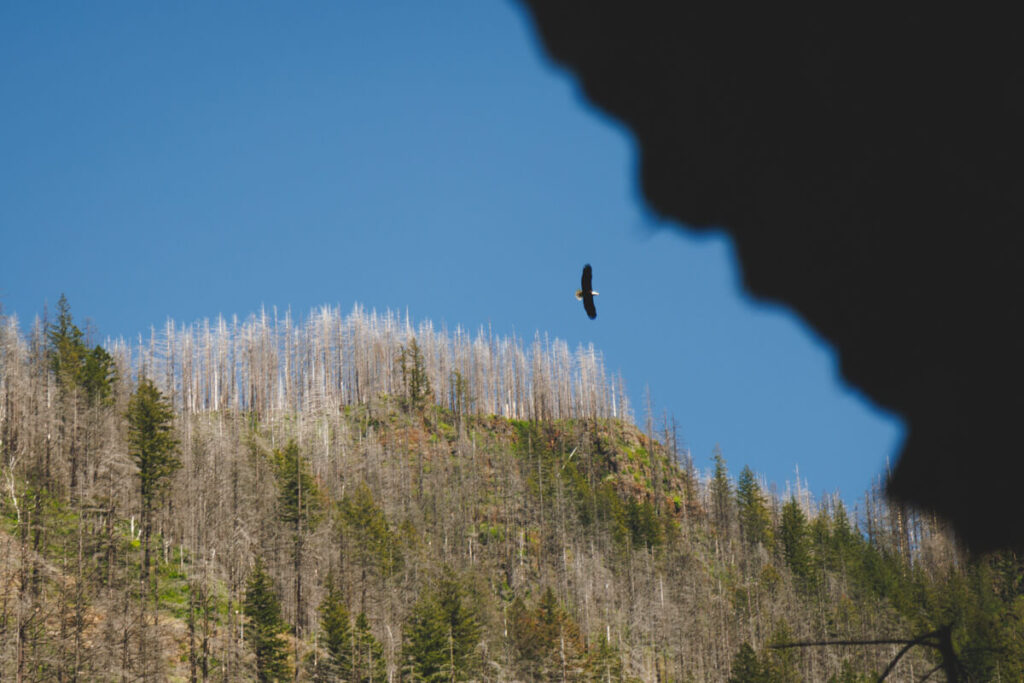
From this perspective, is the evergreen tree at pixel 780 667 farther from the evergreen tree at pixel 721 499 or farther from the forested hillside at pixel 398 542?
the evergreen tree at pixel 721 499

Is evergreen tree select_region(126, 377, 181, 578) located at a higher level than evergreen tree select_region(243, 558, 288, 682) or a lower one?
higher

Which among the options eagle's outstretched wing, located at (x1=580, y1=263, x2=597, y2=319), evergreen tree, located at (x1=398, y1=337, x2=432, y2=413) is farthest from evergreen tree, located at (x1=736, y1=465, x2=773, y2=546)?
eagle's outstretched wing, located at (x1=580, y1=263, x2=597, y2=319)

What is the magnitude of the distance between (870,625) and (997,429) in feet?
339

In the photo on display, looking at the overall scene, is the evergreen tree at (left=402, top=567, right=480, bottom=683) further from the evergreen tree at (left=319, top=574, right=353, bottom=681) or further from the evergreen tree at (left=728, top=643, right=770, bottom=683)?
the evergreen tree at (left=728, top=643, right=770, bottom=683)

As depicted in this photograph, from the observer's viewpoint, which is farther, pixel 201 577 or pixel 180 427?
pixel 180 427

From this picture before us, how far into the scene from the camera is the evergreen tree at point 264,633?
56.1 metres

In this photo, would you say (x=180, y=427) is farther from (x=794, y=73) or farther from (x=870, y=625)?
(x=794, y=73)

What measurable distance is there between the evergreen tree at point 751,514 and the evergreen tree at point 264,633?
82.5 meters

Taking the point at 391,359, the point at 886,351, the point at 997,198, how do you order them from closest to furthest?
the point at 997,198 → the point at 886,351 → the point at 391,359

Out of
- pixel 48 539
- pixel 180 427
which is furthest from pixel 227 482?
pixel 180 427

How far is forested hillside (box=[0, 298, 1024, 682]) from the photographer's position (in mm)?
56656

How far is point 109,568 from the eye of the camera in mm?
60812

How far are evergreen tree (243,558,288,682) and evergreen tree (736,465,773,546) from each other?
82.5 metres

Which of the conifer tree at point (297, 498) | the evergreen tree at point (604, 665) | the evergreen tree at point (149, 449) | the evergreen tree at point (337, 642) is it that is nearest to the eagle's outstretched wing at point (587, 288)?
the evergreen tree at point (337, 642)
